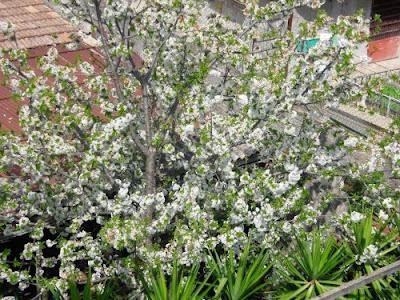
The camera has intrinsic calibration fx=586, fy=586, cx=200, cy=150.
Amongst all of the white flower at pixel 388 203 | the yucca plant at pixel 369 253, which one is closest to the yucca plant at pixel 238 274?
the yucca plant at pixel 369 253

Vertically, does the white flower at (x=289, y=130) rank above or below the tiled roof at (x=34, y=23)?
below

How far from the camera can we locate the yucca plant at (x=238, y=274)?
19.4ft

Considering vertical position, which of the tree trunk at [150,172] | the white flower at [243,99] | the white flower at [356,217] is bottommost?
the white flower at [356,217]

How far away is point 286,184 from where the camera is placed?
21.4 feet

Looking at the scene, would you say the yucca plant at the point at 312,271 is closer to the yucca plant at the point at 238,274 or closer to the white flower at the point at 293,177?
the yucca plant at the point at 238,274

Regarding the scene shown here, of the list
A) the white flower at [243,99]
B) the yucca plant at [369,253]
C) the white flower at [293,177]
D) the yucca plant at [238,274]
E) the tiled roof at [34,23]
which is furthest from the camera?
the tiled roof at [34,23]

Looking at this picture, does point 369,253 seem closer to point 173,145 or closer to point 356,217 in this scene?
point 356,217

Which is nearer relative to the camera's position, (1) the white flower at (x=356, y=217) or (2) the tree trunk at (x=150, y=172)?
(1) the white flower at (x=356, y=217)

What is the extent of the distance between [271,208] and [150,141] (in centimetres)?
168

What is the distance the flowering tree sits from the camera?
20.8 feet

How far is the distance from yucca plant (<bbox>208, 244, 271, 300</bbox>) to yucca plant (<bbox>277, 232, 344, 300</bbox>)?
35 cm

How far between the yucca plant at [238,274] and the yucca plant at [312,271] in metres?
0.35

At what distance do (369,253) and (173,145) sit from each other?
8.52ft

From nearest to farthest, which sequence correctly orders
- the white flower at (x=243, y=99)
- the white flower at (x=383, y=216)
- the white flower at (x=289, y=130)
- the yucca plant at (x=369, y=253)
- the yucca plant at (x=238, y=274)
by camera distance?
the yucca plant at (x=238, y=274), the yucca plant at (x=369, y=253), the white flower at (x=383, y=216), the white flower at (x=289, y=130), the white flower at (x=243, y=99)
